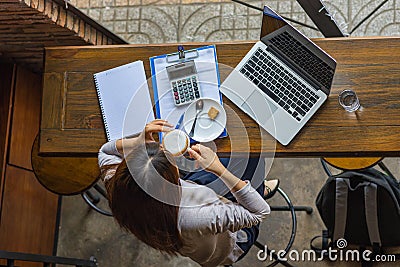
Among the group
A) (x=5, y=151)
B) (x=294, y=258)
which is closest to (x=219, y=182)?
(x=294, y=258)

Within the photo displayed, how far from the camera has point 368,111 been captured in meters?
2.50

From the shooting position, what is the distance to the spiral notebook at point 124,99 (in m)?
2.60

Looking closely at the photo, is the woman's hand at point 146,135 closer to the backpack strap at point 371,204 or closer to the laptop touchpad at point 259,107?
the laptop touchpad at point 259,107

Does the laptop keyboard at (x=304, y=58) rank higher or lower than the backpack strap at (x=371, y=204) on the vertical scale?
higher

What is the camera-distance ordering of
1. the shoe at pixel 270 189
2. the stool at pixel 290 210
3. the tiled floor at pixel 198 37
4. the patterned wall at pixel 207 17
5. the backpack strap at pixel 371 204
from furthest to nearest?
1. the patterned wall at pixel 207 17
2. the tiled floor at pixel 198 37
3. the stool at pixel 290 210
4. the shoe at pixel 270 189
5. the backpack strap at pixel 371 204

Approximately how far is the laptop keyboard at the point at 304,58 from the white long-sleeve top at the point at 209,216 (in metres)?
0.48

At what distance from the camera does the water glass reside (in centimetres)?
249

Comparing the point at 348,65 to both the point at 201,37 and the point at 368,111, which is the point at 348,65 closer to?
the point at 368,111

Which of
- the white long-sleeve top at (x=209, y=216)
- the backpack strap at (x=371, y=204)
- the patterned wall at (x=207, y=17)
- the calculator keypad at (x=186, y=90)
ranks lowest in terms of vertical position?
the white long-sleeve top at (x=209, y=216)

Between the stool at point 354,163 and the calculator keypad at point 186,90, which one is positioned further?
the stool at point 354,163

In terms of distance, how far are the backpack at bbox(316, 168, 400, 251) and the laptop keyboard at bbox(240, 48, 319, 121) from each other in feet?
1.38

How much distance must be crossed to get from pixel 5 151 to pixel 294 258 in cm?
149

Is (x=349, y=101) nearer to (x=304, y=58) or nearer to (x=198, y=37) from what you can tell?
(x=304, y=58)

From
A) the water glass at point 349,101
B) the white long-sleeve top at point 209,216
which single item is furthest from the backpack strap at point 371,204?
the white long-sleeve top at point 209,216
